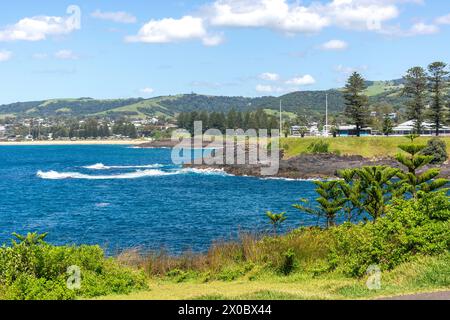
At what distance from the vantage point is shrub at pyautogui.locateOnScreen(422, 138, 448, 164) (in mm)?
72750

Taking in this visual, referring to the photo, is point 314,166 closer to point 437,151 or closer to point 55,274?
point 437,151

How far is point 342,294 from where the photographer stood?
13.5 meters

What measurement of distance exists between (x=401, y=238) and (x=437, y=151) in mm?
62006

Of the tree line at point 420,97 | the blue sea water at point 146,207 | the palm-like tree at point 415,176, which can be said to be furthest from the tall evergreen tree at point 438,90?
the palm-like tree at point 415,176

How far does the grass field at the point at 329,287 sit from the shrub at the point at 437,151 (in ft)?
198

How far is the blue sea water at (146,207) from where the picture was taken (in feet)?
115

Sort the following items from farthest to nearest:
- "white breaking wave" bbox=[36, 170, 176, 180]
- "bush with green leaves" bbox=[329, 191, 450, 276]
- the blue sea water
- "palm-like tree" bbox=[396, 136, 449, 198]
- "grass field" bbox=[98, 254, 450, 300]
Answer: "white breaking wave" bbox=[36, 170, 176, 180] → the blue sea water → "palm-like tree" bbox=[396, 136, 449, 198] → "bush with green leaves" bbox=[329, 191, 450, 276] → "grass field" bbox=[98, 254, 450, 300]

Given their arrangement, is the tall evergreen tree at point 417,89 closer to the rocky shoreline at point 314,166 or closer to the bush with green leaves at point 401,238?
the rocky shoreline at point 314,166

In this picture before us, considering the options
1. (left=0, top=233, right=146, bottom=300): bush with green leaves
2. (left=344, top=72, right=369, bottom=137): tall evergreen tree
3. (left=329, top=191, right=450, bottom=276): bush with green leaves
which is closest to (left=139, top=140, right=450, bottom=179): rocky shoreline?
(left=344, top=72, right=369, bottom=137): tall evergreen tree

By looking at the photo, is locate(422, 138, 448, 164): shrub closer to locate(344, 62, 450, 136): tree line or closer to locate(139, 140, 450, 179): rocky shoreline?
locate(139, 140, 450, 179): rocky shoreline

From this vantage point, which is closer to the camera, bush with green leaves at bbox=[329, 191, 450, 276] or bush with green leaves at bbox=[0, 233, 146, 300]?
bush with green leaves at bbox=[0, 233, 146, 300]

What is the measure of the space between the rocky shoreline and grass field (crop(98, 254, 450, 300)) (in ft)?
170

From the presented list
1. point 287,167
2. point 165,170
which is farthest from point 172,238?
point 165,170
